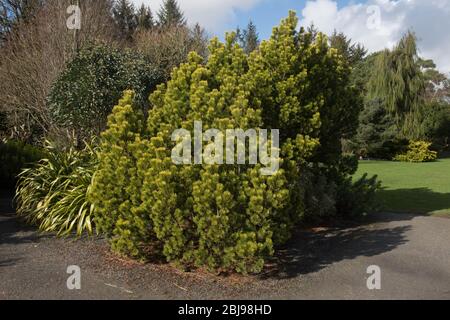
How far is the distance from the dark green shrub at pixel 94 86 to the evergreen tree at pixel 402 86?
22.1m

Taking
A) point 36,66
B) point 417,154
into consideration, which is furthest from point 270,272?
point 417,154

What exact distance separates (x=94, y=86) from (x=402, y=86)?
24430 mm

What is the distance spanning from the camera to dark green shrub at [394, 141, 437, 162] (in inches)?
992

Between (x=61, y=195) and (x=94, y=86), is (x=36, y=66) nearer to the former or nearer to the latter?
(x=94, y=86)

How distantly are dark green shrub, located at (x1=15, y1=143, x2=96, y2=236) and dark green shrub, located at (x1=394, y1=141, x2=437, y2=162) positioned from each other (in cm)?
2246

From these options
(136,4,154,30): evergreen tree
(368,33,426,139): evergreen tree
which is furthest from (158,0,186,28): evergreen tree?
(368,33,426,139): evergreen tree

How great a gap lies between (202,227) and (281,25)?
132 inches

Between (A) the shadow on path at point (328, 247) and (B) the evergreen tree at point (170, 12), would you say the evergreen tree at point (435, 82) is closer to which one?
(B) the evergreen tree at point (170, 12)

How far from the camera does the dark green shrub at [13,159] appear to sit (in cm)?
888

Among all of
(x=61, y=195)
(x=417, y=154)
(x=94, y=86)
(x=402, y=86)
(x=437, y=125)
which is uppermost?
(x=402, y=86)

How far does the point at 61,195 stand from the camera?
6.73 m

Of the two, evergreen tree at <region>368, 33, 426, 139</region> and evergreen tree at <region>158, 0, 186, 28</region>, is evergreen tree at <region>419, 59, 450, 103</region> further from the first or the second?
evergreen tree at <region>158, 0, 186, 28</region>
